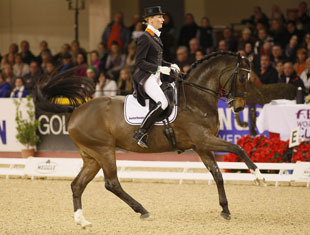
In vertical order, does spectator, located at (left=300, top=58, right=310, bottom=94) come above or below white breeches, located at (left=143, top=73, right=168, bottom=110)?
below

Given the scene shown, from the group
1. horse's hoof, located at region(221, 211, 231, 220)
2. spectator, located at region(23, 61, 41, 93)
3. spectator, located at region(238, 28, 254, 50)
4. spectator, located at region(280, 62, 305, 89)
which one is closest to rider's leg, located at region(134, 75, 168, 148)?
horse's hoof, located at region(221, 211, 231, 220)

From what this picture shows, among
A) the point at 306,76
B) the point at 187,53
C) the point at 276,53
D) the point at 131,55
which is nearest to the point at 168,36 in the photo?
the point at 131,55

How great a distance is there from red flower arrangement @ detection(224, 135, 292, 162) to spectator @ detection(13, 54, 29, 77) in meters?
7.68

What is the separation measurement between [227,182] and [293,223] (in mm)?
3413

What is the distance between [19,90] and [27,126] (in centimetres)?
198

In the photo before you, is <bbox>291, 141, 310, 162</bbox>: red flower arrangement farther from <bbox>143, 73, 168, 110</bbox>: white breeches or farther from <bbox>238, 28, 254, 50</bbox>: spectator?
<bbox>238, 28, 254, 50</bbox>: spectator

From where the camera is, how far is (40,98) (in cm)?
803

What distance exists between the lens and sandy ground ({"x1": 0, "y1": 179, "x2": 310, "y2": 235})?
22.2 ft

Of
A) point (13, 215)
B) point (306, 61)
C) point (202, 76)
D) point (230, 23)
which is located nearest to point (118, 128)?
point (202, 76)

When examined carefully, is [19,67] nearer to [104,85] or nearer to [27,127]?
[104,85]

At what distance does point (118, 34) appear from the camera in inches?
632

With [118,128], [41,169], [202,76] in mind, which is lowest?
[41,169]

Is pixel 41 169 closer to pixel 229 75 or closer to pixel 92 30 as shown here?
pixel 229 75

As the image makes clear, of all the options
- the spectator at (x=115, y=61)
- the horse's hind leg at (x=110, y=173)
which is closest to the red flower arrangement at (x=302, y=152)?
the horse's hind leg at (x=110, y=173)
